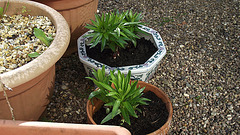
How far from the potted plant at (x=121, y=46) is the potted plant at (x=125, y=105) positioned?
0.17 meters

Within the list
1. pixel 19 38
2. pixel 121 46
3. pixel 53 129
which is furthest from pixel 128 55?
pixel 53 129

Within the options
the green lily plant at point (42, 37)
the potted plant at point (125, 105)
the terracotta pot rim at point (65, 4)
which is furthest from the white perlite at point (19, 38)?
the potted plant at point (125, 105)

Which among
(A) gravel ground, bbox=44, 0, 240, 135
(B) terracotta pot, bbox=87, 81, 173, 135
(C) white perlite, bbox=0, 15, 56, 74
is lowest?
(A) gravel ground, bbox=44, 0, 240, 135

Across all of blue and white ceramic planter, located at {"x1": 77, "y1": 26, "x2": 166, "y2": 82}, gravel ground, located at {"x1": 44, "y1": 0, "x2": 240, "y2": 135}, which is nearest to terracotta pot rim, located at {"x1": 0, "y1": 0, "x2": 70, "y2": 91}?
Result: blue and white ceramic planter, located at {"x1": 77, "y1": 26, "x2": 166, "y2": 82}

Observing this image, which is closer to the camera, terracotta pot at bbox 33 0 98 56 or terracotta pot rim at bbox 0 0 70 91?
terracotta pot rim at bbox 0 0 70 91

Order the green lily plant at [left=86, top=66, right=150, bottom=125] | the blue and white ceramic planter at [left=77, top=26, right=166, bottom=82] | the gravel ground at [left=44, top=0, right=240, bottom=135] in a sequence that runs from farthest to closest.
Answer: the gravel ground at [left=44, top=0, right=240, bottom=135] < the blue and white ceramic planter at [left=77, top=26, right=166, bottom=82] < the green lily plant at [left=86, top=66, right=150, bottom=125]

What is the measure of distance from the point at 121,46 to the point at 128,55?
13 centimetres

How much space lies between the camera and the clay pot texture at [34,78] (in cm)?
141

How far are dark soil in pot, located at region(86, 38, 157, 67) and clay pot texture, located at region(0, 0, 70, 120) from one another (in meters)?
0.45

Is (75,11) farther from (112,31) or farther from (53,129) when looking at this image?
(53,129)

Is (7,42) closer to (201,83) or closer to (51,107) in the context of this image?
(51,107)

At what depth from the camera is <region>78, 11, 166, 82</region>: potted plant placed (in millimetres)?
1954

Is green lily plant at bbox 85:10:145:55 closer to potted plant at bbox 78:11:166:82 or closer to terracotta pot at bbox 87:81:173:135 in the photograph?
potted plant at bbox 78:11:166:82

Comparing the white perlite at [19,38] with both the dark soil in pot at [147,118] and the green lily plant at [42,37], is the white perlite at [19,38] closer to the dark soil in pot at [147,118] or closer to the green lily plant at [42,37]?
the green lily plant at [42,37]
